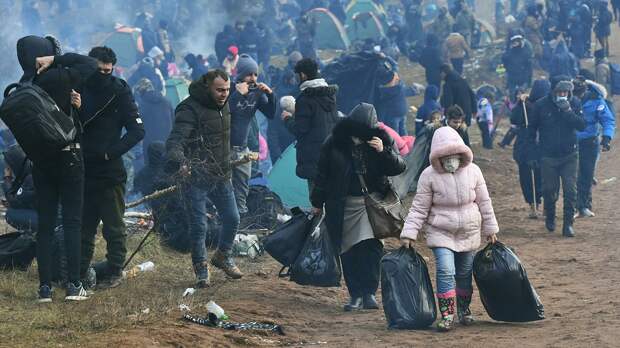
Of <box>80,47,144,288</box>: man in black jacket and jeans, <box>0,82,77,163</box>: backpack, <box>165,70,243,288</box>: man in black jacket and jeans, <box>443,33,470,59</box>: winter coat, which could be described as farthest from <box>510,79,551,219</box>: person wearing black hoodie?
<box>443,33,470,59</box>: winter coat

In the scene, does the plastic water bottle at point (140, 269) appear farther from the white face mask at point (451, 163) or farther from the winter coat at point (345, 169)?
the white face mask at point (451, 163)

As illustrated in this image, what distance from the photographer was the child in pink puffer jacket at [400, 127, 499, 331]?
8.30 metres

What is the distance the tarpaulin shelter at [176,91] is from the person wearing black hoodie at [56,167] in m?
15.5

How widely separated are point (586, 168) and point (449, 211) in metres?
7.71

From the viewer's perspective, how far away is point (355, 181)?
9.22m

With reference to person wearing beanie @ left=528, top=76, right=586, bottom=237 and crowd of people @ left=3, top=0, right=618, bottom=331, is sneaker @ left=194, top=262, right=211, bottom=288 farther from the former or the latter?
person wearing beanie @ left=528, top=76, right=586, bottom=237

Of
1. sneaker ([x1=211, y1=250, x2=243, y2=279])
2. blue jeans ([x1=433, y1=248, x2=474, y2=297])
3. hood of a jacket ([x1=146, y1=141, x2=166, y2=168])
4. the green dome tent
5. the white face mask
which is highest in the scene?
the green dome tent

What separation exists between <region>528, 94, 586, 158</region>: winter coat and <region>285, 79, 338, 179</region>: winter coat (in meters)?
4.06

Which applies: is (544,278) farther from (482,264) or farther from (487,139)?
(487,139)

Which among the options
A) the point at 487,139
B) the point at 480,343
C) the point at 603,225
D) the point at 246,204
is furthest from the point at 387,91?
the point at 480,343

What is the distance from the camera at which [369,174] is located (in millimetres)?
9195

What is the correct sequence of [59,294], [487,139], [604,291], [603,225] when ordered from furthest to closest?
[487,139], [603,225], [604,291], [59,294]

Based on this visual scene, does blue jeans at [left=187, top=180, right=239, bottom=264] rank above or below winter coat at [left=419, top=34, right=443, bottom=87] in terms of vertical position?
below

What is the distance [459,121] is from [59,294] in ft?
17.9
